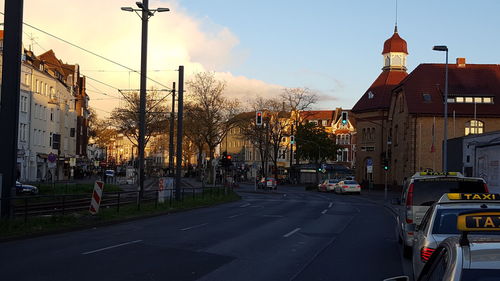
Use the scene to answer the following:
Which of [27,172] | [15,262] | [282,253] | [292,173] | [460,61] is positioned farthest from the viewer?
[292,173]

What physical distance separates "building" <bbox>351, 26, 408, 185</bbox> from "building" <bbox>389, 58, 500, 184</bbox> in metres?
7.89

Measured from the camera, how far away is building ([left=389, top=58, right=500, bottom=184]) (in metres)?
57.2

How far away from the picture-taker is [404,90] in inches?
2360

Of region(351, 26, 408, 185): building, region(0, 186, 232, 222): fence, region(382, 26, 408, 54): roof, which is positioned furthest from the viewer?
region(382, 26, 408, 54): roof

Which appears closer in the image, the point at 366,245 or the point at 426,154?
the point at 366,245

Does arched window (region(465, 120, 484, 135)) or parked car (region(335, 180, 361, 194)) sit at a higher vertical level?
arched window (region(465, 120, 484, 135))

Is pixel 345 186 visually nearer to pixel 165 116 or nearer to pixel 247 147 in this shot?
pixel 165 116

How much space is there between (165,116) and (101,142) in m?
66.5

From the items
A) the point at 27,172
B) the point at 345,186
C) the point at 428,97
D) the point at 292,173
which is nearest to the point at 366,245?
the point at 345,186

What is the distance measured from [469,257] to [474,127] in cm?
5801

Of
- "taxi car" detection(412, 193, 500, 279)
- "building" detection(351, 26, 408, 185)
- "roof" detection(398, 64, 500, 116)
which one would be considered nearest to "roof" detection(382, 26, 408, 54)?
"building" detection(351, 26, 408, 185)

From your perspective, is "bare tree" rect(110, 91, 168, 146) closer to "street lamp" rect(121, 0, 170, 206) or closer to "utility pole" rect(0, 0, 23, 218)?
"street lamp" rect(121, 0, 170, 206)

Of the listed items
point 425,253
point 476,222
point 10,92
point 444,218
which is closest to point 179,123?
point 10,92

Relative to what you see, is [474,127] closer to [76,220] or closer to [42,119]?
[42,119]
